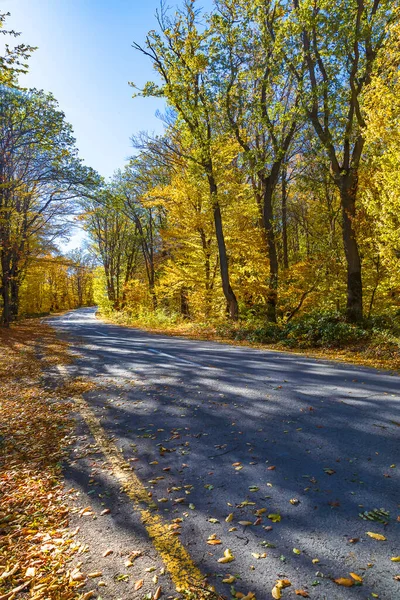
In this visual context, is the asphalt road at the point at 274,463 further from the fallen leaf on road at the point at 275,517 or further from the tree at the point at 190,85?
the tree at the point at 190,85

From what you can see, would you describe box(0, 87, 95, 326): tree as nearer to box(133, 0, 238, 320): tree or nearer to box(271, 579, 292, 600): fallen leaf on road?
box(133, 0, 238, 320): tree

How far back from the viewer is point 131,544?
2455 mm

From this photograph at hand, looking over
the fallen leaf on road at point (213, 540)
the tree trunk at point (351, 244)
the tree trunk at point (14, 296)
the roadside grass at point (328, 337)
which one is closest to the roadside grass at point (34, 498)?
the fallen leaf on road at point (213, 540)

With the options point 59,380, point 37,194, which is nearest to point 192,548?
point 59,380

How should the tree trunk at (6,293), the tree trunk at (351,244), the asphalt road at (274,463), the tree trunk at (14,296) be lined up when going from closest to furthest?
1. the asphalt road at (274,463)
2. the tree trunk at (351,244)
3. the tree trunk at (6,293)
4. the tree trunk at (14,296)

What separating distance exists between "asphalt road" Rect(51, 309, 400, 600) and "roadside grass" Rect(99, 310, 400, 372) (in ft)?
6.29

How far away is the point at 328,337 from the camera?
35.0ft

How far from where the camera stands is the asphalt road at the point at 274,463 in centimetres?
216

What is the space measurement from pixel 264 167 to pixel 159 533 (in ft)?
46.5

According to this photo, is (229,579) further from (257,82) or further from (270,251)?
(257,82)

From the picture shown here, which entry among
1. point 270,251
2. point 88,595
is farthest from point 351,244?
point 88,595

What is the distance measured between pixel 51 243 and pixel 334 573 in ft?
77.1

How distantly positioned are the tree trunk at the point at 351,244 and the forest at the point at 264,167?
0.04 metres

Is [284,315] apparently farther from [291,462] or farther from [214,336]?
[291,462]
